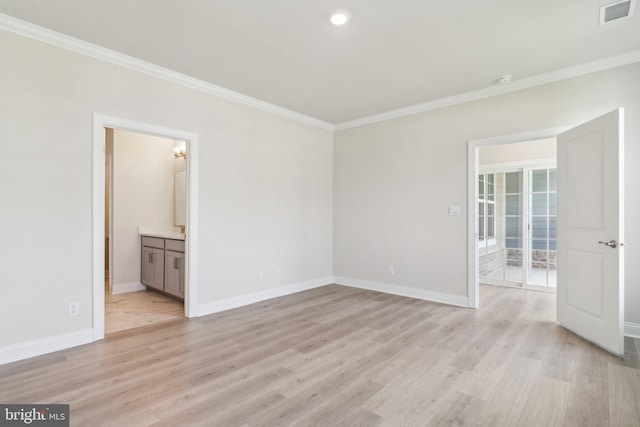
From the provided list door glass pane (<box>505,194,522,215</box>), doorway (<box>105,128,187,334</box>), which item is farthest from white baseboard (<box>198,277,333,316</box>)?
door glass pane (<box>505,194,522,215</box>)

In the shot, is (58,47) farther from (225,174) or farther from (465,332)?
(465,332)

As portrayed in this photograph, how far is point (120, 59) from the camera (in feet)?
10.4

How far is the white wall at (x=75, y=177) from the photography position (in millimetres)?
2652

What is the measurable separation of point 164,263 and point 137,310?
0.76 meters

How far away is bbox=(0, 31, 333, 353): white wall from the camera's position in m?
2.65

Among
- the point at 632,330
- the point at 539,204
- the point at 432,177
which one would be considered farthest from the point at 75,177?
the point at 539,204

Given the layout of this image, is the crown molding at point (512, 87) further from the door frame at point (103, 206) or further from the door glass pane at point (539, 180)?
the door frame at point (103, 206)

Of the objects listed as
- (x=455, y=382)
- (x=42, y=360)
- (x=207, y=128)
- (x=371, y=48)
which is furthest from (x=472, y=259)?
(x=42, y=360)

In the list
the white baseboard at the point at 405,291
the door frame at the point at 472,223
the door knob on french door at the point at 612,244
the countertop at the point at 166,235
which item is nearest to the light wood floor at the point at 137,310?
the countertop at the point at 166,235

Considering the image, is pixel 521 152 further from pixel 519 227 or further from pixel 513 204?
pixel 519 227

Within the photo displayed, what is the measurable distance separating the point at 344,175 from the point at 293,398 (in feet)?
13.3

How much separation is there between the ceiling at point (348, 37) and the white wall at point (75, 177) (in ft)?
1.05

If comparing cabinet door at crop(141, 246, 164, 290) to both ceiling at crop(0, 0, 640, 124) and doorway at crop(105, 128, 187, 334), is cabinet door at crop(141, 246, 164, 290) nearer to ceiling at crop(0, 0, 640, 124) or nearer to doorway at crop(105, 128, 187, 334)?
doorway at crop(105, 128, 187, 334)

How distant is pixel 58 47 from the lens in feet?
9.37
